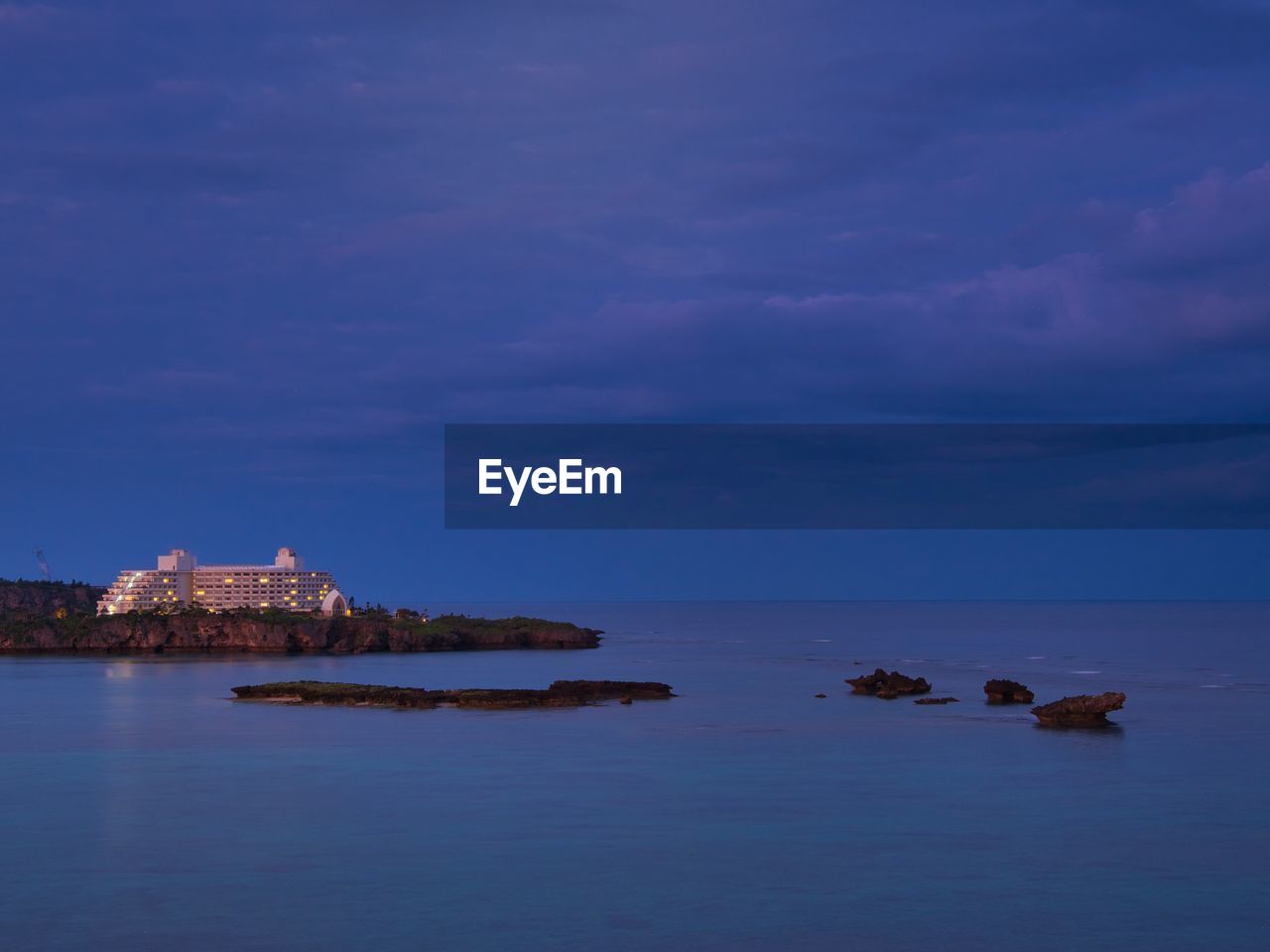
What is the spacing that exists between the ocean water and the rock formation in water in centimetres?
354

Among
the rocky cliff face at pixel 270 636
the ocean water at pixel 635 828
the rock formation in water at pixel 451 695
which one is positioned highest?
the rocky cliff face at pixel 270 636

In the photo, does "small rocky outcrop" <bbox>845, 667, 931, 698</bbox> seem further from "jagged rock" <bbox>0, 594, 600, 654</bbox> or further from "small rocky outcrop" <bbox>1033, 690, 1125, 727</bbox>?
"jagged rock" <bbox>0, 594, 600, 654</bbox>

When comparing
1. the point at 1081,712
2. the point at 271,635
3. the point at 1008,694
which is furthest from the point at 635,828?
the point at 271,635

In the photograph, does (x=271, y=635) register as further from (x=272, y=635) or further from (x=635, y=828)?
(x=635, y=828)

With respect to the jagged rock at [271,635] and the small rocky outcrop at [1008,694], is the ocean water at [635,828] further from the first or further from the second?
the jagged rock at [271,635]

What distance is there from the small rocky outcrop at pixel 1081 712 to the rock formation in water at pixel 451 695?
90.3 feet

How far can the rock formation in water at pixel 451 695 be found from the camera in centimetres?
9156

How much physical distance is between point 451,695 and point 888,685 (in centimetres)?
3174

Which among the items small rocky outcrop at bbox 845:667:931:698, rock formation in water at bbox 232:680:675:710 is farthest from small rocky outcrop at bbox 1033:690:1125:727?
rock formation in water at bbox 232:680:675:710

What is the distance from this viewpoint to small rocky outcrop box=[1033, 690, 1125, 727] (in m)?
78.1

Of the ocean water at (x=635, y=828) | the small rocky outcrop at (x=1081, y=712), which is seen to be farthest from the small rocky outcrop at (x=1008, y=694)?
the small rocky outcrop at (x=1081, y=712)

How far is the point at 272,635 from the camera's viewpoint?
184m

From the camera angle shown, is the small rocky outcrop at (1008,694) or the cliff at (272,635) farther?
the cliff at (272,635)

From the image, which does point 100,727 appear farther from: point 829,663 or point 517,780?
point 829,663
